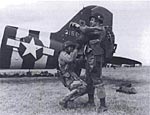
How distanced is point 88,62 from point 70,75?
21.0 inches

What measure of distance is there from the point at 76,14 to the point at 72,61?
5.62m

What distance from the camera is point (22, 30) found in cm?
1094

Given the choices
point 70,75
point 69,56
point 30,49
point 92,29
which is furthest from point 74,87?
point 30,49

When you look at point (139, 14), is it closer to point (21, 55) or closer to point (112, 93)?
point (112, 93)

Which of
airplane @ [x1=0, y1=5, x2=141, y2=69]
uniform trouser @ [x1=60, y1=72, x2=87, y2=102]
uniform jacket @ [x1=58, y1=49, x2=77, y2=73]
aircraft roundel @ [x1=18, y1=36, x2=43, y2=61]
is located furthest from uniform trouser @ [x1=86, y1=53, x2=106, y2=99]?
aircraft roundel @ [x1=18, y1=36, x2=43, y2=61]

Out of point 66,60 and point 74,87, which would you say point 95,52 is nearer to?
point 66,60

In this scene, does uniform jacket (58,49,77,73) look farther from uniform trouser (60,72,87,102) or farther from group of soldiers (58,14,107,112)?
uniform trouser (60,72,87,102)

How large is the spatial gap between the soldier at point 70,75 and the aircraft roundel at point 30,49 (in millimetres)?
4560

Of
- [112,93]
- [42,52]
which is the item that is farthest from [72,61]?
[42,52]

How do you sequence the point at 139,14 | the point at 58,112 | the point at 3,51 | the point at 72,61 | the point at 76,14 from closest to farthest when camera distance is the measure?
1. the point at 58,112
2. the point at 72,61
3. the point at 139,14
4. the point at 3,51
5. the point at 76,14

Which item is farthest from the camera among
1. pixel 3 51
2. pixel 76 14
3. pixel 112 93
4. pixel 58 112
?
pixel 76 14

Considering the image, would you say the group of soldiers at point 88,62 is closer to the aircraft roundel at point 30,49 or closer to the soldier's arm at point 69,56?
the soldier's arm at point 69,56

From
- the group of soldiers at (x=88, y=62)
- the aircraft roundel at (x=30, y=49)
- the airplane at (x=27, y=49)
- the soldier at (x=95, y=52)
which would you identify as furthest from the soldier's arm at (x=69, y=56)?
the aircraft roundel at (x=30, y=49)

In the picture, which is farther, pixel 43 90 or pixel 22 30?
pixel 22 30
